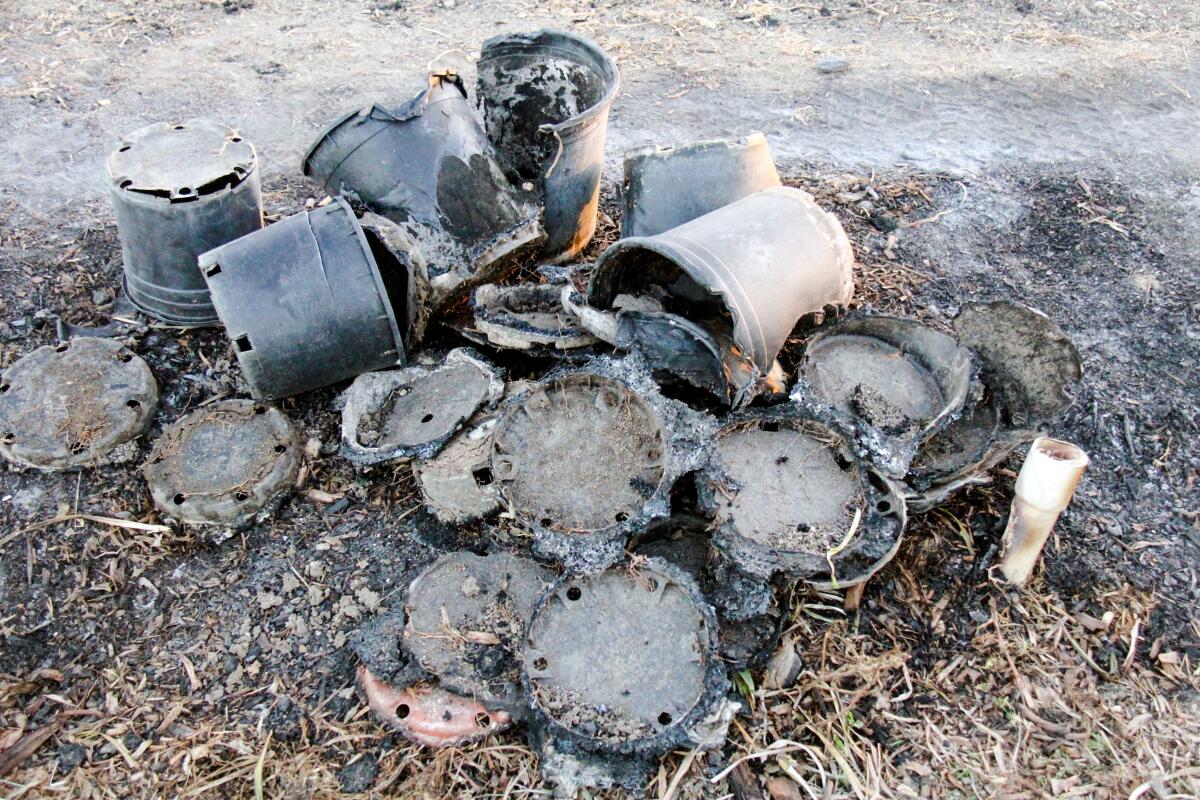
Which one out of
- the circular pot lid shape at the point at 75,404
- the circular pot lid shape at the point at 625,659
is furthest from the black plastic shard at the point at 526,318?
the circular pot lid shape at the point at 75,404

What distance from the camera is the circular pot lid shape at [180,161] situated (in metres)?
3.50

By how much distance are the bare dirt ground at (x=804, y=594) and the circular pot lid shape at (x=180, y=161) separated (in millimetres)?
712

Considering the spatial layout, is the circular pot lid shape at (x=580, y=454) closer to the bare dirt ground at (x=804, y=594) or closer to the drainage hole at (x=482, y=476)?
the drainage hole at (x=482, y=476)

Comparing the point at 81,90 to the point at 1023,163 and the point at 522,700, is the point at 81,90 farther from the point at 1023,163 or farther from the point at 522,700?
the point at 1023,163

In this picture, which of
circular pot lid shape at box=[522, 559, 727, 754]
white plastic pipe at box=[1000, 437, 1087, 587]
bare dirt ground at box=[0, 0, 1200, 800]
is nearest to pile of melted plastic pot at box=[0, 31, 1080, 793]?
circular pot lid shape at box=[522, 559, 727, 754]

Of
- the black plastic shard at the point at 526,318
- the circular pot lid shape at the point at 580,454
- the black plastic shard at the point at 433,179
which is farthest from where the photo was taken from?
the black plastic shard at the point at 433,179

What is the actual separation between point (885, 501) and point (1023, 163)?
3195mm

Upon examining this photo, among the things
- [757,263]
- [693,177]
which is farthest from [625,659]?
[693,177]

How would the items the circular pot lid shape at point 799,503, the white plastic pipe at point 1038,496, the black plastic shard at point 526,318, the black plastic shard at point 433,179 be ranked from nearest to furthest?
the white plastic pipe at point 1038,496
the circular pot lid shape at point 799,503
the black plastic shard at point 526,318
the black plastic shard at point 433,179

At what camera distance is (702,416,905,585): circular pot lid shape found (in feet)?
9.04

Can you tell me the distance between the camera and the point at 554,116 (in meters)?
4.37

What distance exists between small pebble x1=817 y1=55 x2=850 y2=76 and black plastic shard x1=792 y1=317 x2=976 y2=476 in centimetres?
329

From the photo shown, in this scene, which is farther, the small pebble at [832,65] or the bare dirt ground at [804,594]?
the small pebble at [832,65]

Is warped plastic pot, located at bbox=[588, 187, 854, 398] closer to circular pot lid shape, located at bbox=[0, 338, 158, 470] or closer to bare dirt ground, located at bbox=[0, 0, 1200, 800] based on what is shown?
bare dirt ground, located at bbox=[0, 0, 1200, 800]
